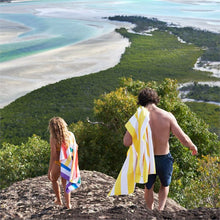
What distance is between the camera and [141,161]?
3795 millimetres

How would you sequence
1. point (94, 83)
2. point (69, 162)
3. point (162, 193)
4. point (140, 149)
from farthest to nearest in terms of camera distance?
point (94, 83)
point (69, 162)
point (162, 193)
point (140, 149)

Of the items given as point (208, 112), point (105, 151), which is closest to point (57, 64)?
point (208, 112)

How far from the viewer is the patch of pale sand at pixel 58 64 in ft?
124

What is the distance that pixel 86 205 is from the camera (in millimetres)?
4719

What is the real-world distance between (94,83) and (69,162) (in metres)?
38.3

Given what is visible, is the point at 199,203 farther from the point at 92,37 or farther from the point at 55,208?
the point at 92,37

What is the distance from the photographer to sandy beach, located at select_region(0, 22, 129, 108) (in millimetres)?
37875

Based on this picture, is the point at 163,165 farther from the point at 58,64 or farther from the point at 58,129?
the point at 58,64

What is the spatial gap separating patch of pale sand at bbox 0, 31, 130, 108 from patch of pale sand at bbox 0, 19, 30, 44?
637 cm

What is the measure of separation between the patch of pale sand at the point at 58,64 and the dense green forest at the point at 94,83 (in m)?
1.23

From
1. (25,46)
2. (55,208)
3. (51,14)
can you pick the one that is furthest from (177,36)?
(55,208)

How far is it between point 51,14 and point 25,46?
8.12 metres

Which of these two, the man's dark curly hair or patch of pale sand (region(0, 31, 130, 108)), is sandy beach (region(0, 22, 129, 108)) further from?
the man's dark curly hair

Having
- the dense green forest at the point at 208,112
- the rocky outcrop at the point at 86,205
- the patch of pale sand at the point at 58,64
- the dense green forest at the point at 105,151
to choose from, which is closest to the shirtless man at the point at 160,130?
the rocky outcrop at the point at 86,205
